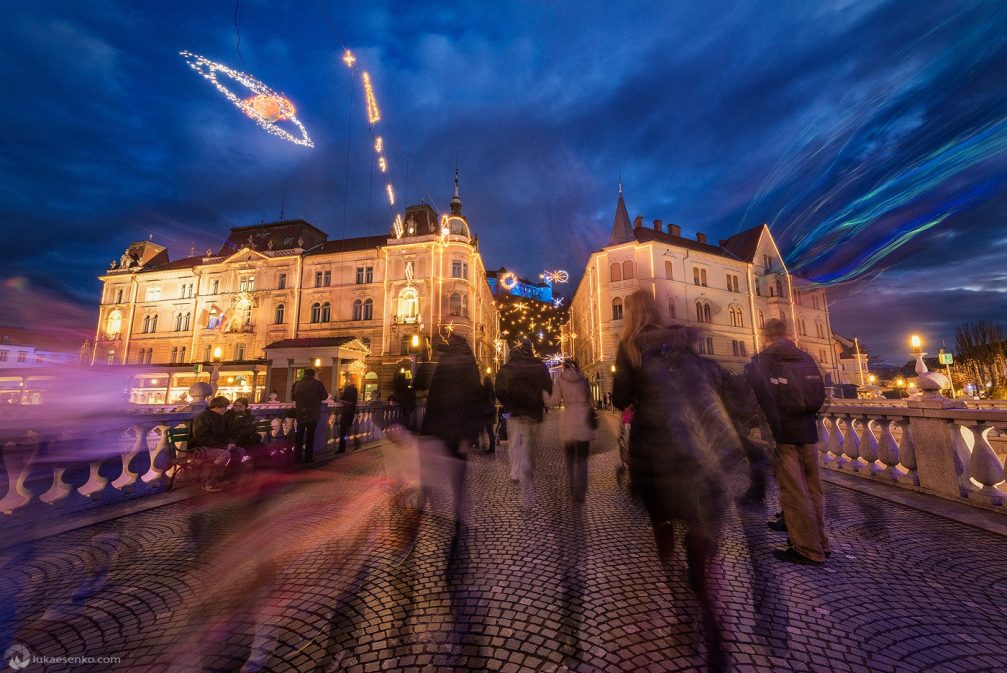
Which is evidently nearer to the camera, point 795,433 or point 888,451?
point 795,433

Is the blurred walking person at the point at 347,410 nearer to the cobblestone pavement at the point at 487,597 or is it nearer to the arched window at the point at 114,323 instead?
the cobblestone pavement at the point at 487,597

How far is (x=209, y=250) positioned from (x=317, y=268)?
14.1m

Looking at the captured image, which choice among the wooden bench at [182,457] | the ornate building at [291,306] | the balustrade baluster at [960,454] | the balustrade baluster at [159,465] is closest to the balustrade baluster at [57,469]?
the balustrade baluster at [159,465]

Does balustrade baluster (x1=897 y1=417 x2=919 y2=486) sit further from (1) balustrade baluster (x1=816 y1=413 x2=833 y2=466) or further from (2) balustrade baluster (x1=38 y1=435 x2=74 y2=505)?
(2) balustrade baluster (x1=38 y1=435 x2=74 y2=505)

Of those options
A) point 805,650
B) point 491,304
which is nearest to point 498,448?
point 805,650

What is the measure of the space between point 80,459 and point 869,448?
1144 cm

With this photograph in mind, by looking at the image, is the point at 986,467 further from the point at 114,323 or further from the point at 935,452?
the point at 114,323

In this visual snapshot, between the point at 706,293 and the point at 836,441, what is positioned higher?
the point at 706,293

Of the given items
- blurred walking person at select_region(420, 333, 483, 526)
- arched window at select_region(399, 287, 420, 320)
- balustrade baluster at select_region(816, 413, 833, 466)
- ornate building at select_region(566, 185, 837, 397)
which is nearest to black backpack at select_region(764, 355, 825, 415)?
blurred walking person at select_region(420, 333, 483, 526)

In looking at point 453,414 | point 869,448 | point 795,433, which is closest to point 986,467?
point 869,448

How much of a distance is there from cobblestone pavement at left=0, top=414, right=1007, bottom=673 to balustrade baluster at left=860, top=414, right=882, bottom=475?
208 cm

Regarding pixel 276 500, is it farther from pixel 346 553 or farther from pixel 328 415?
pixel 328 415

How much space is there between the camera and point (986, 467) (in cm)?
459

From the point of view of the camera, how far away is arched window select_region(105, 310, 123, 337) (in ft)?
129
